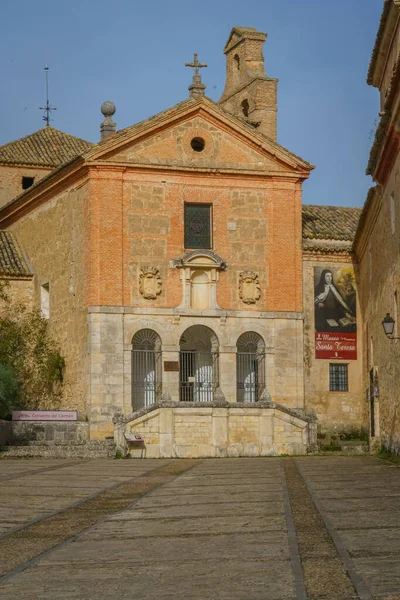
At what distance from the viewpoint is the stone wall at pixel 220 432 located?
3456 centimetres

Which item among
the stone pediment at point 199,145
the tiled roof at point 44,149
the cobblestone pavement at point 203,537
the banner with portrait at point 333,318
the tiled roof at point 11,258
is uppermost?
the tiled roof at point 44,149

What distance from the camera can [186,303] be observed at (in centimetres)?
3978

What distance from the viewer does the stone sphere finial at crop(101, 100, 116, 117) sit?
134 feet

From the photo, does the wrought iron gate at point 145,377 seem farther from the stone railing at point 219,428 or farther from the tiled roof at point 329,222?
the tiled roof at point 329,222

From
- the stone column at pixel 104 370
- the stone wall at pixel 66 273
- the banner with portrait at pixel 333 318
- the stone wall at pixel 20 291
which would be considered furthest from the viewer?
the stone wall at pixel 20 291

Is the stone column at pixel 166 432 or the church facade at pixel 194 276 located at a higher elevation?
the church facade at pixel 194 276

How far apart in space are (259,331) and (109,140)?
8.19 m

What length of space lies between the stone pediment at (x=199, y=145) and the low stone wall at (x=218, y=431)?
9393mm

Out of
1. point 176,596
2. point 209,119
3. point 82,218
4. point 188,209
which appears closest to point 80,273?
point 82,218

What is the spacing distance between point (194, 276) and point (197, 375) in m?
3.37

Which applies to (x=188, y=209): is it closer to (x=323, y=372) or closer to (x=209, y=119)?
(x=209, y=119)

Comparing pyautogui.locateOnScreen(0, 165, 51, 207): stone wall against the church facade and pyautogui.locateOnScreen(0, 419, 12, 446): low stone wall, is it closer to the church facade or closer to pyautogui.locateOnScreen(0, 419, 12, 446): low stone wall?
the church facade

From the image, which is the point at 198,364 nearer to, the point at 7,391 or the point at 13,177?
the point at 7,391

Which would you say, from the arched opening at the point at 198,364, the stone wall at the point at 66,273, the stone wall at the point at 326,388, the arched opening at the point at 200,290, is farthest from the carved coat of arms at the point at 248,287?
the stone wall at the point at 66,273
